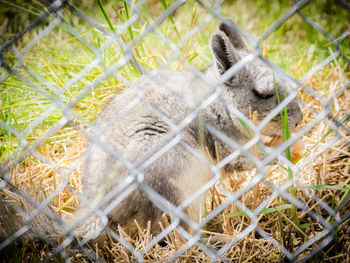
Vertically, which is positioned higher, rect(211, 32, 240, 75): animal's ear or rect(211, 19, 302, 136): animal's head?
rect(211, 32, 240, 75): animal's ear

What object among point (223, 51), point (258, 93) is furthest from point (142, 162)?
point (258, 93)

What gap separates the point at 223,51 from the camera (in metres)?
2.48

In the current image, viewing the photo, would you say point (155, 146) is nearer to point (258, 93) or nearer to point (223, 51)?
point (223, 51)

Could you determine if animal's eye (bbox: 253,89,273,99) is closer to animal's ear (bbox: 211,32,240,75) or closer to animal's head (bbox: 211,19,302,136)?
animal's head (bbox: 211,19,302,136)

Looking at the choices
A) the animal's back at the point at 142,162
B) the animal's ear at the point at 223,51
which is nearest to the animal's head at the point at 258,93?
the animal's ear at the point at 223,51

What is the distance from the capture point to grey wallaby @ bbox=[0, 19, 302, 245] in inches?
83.1

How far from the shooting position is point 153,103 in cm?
255

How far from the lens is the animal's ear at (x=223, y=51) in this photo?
2.41 meters

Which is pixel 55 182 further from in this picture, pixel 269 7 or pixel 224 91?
pixel 269 7

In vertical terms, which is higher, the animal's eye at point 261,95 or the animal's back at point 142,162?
the animal's back at point 142,162

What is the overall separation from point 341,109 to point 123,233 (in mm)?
2049

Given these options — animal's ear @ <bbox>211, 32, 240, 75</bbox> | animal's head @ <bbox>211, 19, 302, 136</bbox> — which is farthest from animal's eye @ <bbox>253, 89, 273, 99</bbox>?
animal's ear @ <bbox>211, 32, 240, 75</bbox>

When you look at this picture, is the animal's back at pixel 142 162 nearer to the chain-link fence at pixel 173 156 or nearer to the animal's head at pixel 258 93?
the chain-link fence at pixel 173 156

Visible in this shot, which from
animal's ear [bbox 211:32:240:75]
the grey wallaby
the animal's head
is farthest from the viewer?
the animal's head
